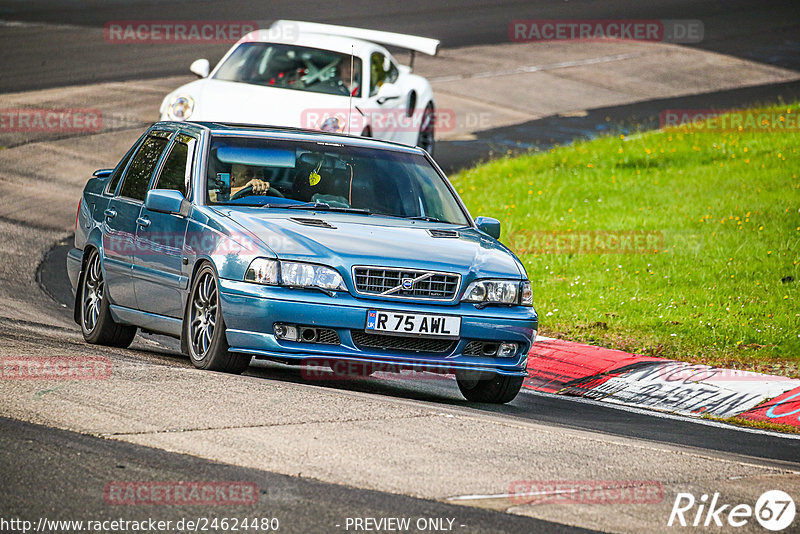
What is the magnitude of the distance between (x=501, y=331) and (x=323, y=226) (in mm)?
1275

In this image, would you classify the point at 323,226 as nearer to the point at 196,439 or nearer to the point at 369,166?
the point at 369,166

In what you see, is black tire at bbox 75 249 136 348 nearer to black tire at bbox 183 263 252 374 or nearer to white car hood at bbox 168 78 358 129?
black tire at bbox 183 263 252 374

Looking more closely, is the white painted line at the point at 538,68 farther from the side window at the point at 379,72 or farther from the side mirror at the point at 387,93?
the side mirror at the point at 387,93

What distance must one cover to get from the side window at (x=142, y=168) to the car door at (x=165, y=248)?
21 centimetres

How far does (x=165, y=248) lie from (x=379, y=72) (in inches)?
347

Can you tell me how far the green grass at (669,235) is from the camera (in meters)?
11.2

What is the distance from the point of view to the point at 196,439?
6.06 meters

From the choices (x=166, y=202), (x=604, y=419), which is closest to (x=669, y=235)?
(x=604, y=419)

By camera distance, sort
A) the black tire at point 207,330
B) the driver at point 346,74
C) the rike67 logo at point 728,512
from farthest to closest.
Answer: the driver at point 346,74
the black tire at point 207,330
the rike67 logo at point 728,512

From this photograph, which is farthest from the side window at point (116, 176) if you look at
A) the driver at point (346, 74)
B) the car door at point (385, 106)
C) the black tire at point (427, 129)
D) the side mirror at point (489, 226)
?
the black tire at point (427, 129)

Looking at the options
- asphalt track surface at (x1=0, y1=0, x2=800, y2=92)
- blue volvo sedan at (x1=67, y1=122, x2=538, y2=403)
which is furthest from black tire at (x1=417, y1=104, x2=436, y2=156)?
blue volvo sedan at (x1=67, y1=122, x2=538, y2=403)

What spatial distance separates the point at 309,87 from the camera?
51.1ft

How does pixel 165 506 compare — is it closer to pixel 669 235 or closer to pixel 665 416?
pixel 665 416

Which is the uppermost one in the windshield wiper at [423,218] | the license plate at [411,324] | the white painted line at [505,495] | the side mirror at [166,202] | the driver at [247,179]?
the driver at [247,179]
